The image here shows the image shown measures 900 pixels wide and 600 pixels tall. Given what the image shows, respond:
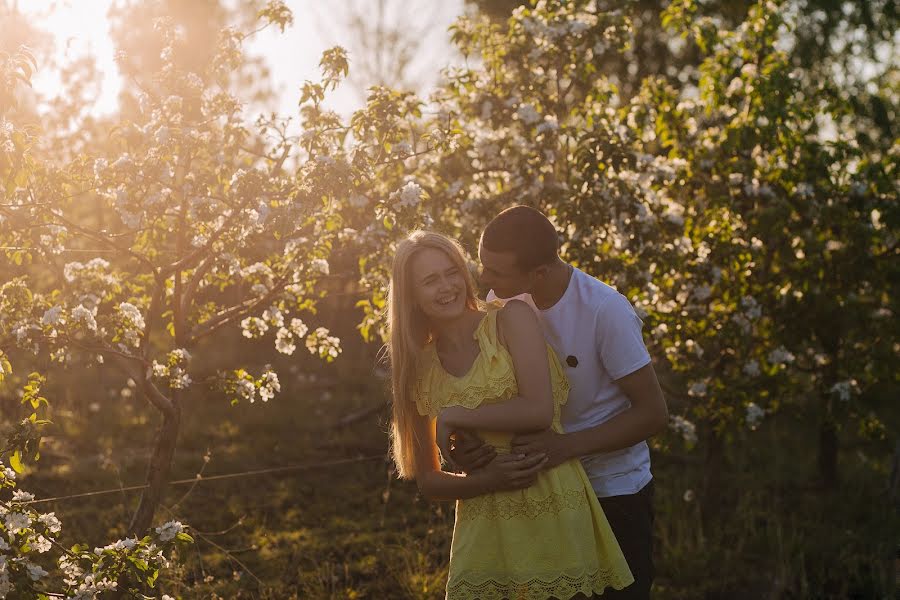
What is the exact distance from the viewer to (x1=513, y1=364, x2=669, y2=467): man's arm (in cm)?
329

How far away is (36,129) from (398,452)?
94.4 inches

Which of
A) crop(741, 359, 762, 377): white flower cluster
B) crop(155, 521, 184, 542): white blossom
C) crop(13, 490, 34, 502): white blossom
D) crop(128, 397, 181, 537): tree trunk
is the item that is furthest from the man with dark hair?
crop(741, 359, 762, 377): white flower cluster

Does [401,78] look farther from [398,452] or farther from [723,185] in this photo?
[398,452]

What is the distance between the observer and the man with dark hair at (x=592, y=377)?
3404mm

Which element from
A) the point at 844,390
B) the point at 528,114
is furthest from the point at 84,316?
the point at 844,390

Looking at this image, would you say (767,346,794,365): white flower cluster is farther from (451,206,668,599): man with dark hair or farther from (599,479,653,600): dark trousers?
(599,479,653,600): dark trousers

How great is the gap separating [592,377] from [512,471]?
577 millimetres

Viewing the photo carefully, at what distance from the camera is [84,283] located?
498 centimetres

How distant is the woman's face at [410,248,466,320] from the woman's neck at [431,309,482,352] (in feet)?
0.19

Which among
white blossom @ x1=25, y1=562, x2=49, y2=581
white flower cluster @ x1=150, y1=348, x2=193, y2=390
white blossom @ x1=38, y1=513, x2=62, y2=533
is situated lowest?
Result: white blossom @ x1=25, y1=562, x2=49, y2=581

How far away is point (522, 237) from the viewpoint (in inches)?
136

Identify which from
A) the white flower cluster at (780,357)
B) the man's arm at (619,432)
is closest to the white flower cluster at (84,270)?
the man's arm at (619,432)

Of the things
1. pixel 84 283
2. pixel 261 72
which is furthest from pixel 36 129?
pixel 261 72

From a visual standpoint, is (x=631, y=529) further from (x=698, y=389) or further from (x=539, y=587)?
(x=698, y=389)
